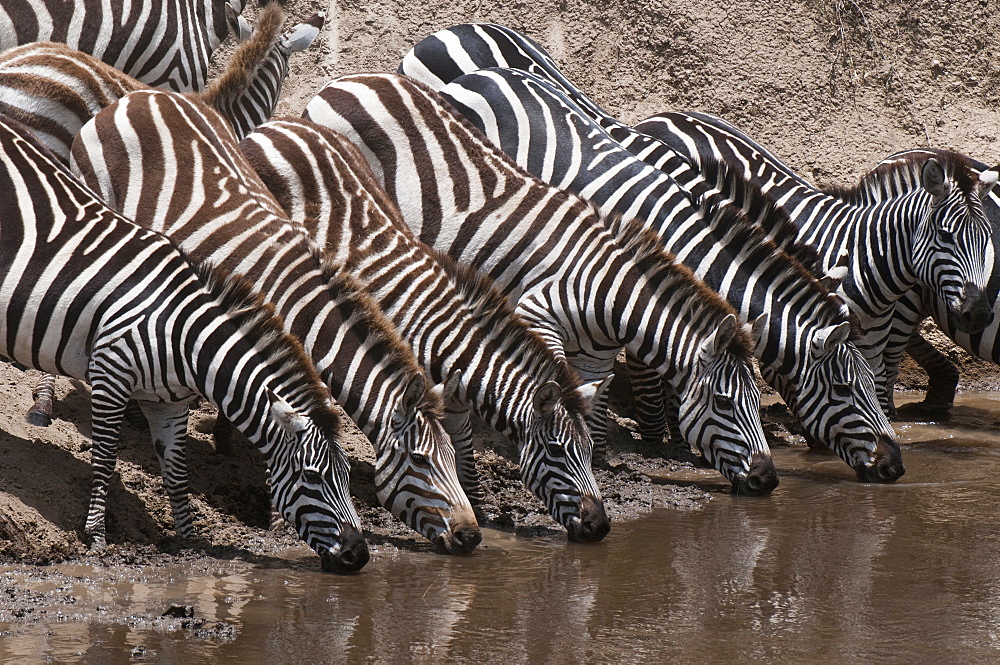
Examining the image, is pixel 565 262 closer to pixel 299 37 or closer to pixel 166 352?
pixel 166 352

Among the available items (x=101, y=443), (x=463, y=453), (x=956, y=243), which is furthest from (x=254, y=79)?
(x=956, y=243)

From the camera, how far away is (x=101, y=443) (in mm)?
6086

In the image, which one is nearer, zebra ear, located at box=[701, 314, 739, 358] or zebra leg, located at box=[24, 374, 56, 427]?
zebra leg, located at box=[24, 374, 56, 427]

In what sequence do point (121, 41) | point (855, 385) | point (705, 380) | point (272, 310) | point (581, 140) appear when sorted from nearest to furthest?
point (272, 310)
point (705, 380)
point (855, 385)
point (581, 140)
point (121, 41)

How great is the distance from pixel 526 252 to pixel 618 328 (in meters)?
0.79

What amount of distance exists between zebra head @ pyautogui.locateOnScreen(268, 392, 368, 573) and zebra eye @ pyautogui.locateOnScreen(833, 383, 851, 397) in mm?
3708

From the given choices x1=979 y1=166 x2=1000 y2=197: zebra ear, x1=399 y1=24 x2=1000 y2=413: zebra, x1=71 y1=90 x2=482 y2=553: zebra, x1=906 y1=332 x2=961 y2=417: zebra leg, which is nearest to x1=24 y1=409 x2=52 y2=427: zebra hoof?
x1=71 y1=90 x2=482 y2=553: zebra

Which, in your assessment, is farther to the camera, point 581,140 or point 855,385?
point 581,140

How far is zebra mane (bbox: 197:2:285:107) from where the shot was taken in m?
9.37

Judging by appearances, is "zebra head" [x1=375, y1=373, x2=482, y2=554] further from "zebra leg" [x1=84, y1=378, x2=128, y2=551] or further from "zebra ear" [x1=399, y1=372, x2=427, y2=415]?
"zebra leg" [x1=84, y1=378, x2=128, y2=551]

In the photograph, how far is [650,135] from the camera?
1023 centimetres

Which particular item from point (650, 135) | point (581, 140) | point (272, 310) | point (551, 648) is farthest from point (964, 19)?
point (551, 648)

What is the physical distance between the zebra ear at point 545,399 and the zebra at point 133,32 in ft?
16.5

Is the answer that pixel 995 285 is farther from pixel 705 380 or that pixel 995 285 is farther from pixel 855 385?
pixel 705 380
